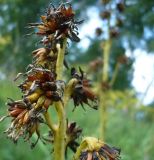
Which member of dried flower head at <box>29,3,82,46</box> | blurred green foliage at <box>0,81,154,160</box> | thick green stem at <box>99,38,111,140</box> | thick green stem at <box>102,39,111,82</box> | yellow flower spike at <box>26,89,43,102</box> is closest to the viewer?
yellow flower spike at <box>26,89,43,102</box>

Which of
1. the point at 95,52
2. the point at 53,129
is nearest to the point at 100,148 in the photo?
the point at 53,129

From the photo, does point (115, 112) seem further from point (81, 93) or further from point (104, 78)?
point (81, 93)

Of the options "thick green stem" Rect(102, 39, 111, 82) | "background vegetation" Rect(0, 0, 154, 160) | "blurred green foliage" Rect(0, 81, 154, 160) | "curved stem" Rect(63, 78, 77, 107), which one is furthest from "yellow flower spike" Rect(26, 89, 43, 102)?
"thick green stem" Rect(102, 39, 111, 82)

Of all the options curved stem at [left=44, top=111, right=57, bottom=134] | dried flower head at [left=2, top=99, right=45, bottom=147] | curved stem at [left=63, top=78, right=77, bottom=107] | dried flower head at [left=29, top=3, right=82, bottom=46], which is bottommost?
dried flower head at [left=2, top=99, right=45, bottom=147]

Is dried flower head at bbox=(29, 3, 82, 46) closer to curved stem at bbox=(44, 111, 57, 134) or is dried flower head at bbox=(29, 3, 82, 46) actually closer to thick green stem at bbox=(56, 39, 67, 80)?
thick green stem at bbox=(56, 39, 67, 80)

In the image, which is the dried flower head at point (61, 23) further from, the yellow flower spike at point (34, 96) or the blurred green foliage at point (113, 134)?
the blurred green foliage at point (113, 134)

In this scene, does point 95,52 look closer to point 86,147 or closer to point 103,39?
point 103,39

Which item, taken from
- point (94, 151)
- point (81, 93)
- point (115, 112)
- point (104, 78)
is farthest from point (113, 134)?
point (94, 151)
